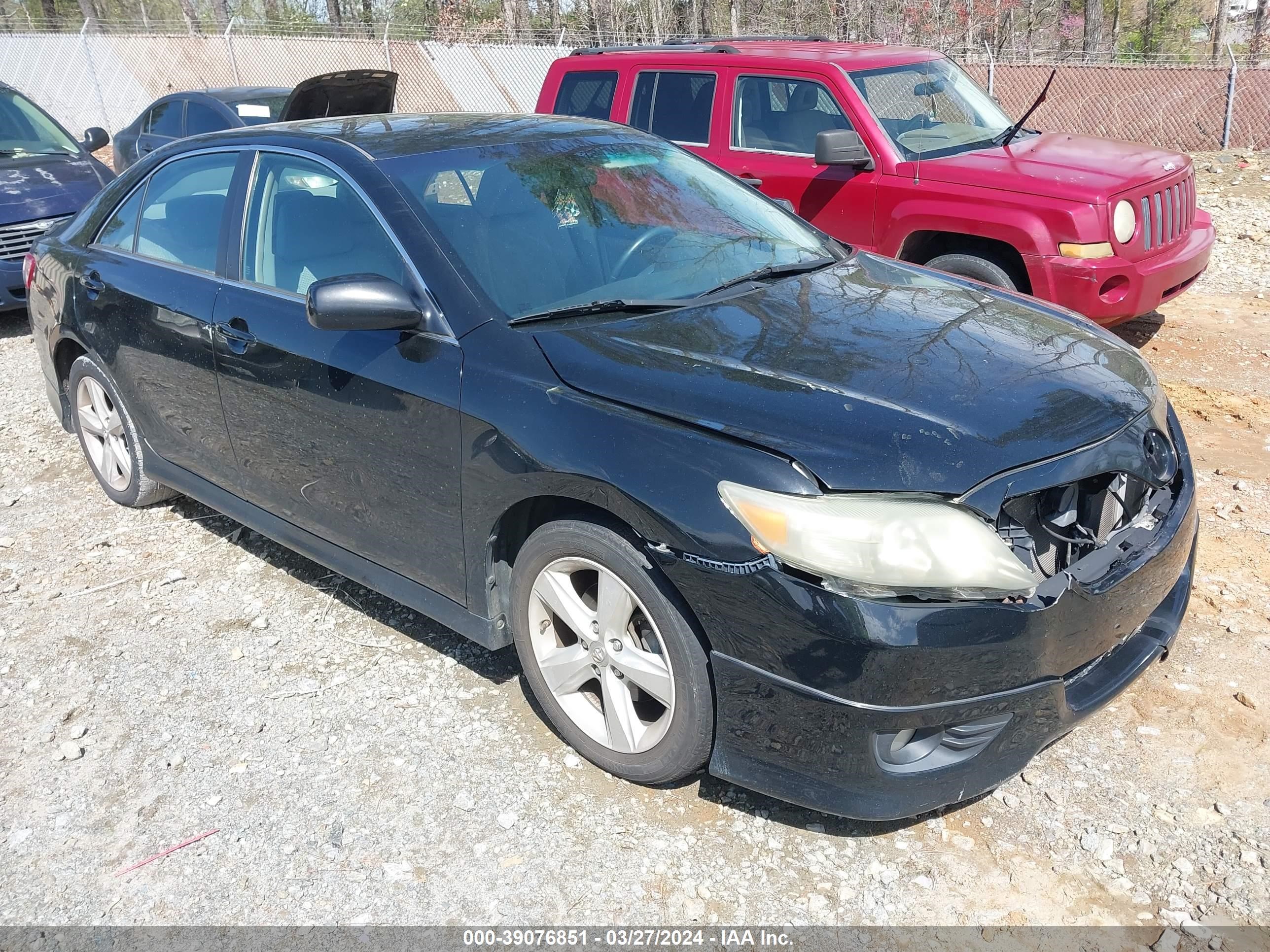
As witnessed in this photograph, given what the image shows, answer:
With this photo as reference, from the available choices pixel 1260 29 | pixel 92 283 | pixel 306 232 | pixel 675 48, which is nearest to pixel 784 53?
pixel 675 48

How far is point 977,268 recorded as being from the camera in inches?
235

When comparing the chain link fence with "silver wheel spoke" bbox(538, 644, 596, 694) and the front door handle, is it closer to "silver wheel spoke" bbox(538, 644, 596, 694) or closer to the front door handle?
the front door handle

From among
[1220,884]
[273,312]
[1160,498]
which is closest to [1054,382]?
[1160,498]

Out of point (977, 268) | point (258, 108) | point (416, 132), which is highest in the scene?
point (416, 132)

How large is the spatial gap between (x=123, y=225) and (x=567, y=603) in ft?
9.50

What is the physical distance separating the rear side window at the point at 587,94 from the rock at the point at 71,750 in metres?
5.43

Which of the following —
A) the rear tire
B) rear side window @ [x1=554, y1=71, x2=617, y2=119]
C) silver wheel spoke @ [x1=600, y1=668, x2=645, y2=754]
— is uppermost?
rear side window @ [x1=554, y1=71, x2=617, y2=119]

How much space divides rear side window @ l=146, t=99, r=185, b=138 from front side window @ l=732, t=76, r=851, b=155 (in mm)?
6913

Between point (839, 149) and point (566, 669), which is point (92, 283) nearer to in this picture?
point (566, 669)

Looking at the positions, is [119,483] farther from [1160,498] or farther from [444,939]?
[1160,498]

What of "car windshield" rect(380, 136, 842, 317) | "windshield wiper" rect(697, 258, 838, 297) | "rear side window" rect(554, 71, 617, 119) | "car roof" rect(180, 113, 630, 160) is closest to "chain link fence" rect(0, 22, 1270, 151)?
"rear side window" rect(554, 71, 617, 119)

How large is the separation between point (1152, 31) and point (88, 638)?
22598mm

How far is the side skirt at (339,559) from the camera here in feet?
10.6

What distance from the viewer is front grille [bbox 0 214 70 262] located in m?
7.97
